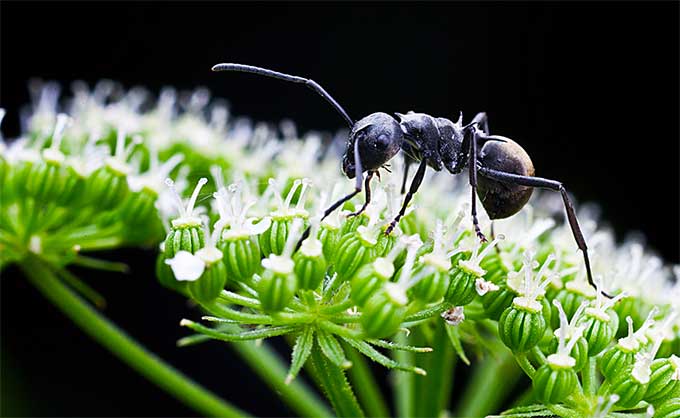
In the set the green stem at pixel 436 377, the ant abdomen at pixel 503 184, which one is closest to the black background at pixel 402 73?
the green stem at pixel 436 377

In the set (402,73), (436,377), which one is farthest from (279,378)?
(402,73)

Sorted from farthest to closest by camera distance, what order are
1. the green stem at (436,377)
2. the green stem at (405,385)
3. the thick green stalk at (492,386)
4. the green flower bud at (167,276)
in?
1. the thick green stalk at (492,386)
2. the green stem at (405,385)
3. the green stem at (436,377)
4. the green flower bud at (167,276)

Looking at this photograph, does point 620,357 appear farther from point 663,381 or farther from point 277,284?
point 277,284

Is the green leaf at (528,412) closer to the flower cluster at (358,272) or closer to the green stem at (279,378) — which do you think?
the flower cluster at (358,272)

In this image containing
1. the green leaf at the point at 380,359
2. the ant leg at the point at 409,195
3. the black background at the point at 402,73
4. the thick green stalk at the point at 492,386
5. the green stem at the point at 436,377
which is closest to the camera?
the green leaf at the point at 380,359

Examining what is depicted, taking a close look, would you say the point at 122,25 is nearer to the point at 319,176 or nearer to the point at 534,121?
the point at 534,121

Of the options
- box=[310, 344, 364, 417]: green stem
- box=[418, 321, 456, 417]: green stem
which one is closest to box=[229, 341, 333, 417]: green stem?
box=[418, 321, 456, 417]: green stem

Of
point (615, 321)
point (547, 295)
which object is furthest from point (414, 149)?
point (615, 321)
